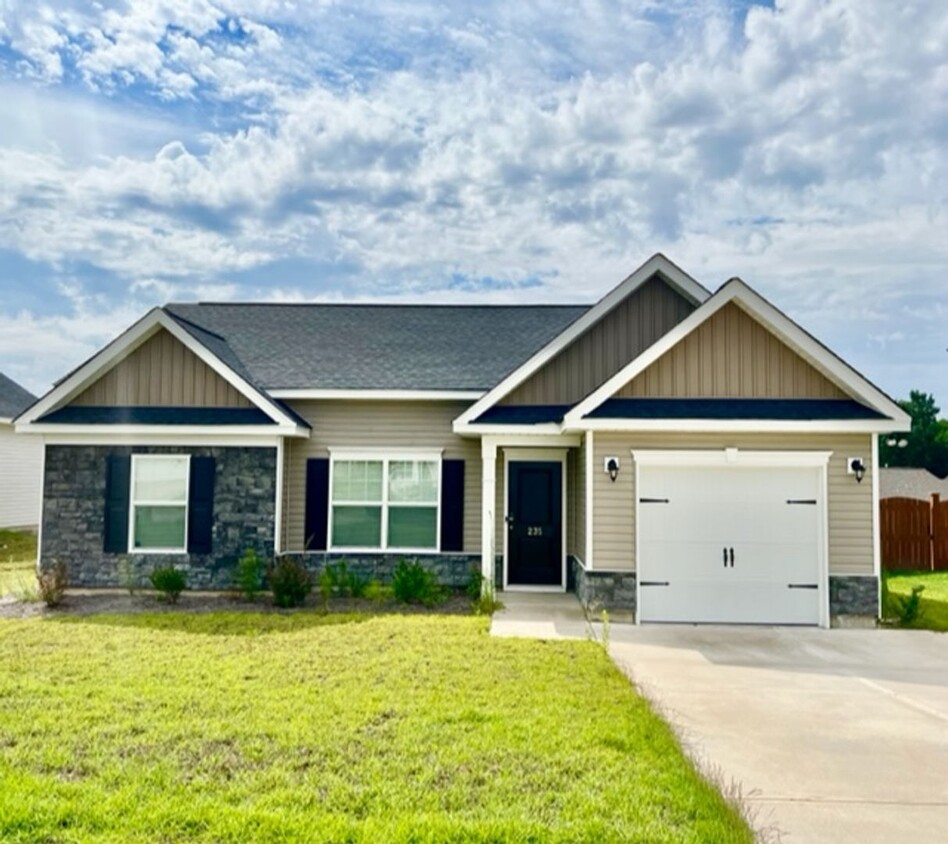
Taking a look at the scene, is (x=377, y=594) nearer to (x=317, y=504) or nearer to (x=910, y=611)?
(x=317, y=504)

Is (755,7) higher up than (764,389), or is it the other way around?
(755,7)

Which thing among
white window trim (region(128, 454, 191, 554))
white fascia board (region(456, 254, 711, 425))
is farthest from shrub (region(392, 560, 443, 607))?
white window trim (region(128, 454, 191, 554))

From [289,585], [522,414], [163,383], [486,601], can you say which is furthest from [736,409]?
[163,383]

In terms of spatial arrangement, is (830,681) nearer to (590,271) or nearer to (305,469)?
(305,469)

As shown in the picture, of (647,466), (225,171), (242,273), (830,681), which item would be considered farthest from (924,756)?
(242,273)

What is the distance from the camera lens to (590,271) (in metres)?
19.0

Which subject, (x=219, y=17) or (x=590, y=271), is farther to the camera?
(x=590, y=271)

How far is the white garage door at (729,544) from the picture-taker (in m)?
10.3

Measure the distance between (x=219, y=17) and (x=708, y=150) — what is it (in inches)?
333

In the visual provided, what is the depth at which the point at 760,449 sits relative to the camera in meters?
10.4

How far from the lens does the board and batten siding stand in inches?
902

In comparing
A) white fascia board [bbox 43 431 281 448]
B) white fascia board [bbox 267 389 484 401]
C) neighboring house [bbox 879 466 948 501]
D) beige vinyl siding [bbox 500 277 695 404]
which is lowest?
neighboring house [bbox 879 466 948 501]

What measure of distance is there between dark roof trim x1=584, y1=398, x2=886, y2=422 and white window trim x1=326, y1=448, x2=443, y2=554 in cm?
403

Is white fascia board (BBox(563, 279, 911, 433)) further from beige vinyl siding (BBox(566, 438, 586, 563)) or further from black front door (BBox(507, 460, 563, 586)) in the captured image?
black front door (BBox(507, 460, 563, 586))
